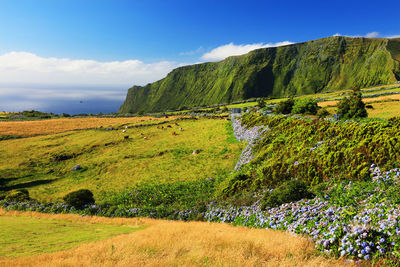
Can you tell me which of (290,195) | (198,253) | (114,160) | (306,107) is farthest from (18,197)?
(306,107)

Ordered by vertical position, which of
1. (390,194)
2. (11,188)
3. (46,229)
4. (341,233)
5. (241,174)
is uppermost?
(390,194)

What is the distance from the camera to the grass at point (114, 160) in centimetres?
3052

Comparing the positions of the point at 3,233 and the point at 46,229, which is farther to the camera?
the point at 46,229

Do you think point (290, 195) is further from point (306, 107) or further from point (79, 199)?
point (306, 107)

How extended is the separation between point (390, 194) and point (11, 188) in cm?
4605

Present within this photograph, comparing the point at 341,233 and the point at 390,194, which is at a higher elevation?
the point at 390,194

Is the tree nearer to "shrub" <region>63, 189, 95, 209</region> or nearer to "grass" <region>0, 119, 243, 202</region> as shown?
"grass" <region>0, 119, 243, 202</region>

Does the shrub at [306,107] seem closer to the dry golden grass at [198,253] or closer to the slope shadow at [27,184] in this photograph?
the dry golden grass at [198,253]

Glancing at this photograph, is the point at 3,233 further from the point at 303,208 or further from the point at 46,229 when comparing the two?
the point at 303,208

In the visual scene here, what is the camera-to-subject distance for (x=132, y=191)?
25.8 meters

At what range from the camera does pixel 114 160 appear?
4053 centimetres

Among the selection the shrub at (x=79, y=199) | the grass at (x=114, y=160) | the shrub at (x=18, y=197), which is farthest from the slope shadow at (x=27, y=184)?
the shrub at (x=79, y=199)

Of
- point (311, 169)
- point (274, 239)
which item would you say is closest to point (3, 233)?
point (274, 239)

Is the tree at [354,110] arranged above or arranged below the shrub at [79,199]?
above
